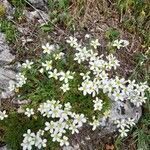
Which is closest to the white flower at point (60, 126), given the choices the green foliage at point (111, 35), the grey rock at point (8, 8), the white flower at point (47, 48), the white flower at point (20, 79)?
the white flower at point (20, 79)

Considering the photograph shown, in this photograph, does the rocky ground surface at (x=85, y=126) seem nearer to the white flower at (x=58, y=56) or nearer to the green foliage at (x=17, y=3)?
the green foliage at (x=17, y=3)

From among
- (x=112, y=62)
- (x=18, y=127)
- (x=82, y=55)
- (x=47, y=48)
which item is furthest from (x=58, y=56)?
(x=18, y=127)

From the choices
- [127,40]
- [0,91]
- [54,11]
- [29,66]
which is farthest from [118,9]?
[0,91]

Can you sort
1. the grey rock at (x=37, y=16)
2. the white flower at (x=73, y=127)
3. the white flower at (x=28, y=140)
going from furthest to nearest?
the grey rock at (x=37, y=16)
the white flower at (x=73, y=127)
the white flower at (x=28, y=140)

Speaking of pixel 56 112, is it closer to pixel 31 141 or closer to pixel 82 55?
pixel 31 141

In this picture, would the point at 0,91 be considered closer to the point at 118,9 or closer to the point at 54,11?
the point at 54,11

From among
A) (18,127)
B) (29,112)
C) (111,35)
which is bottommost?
(18,127)
